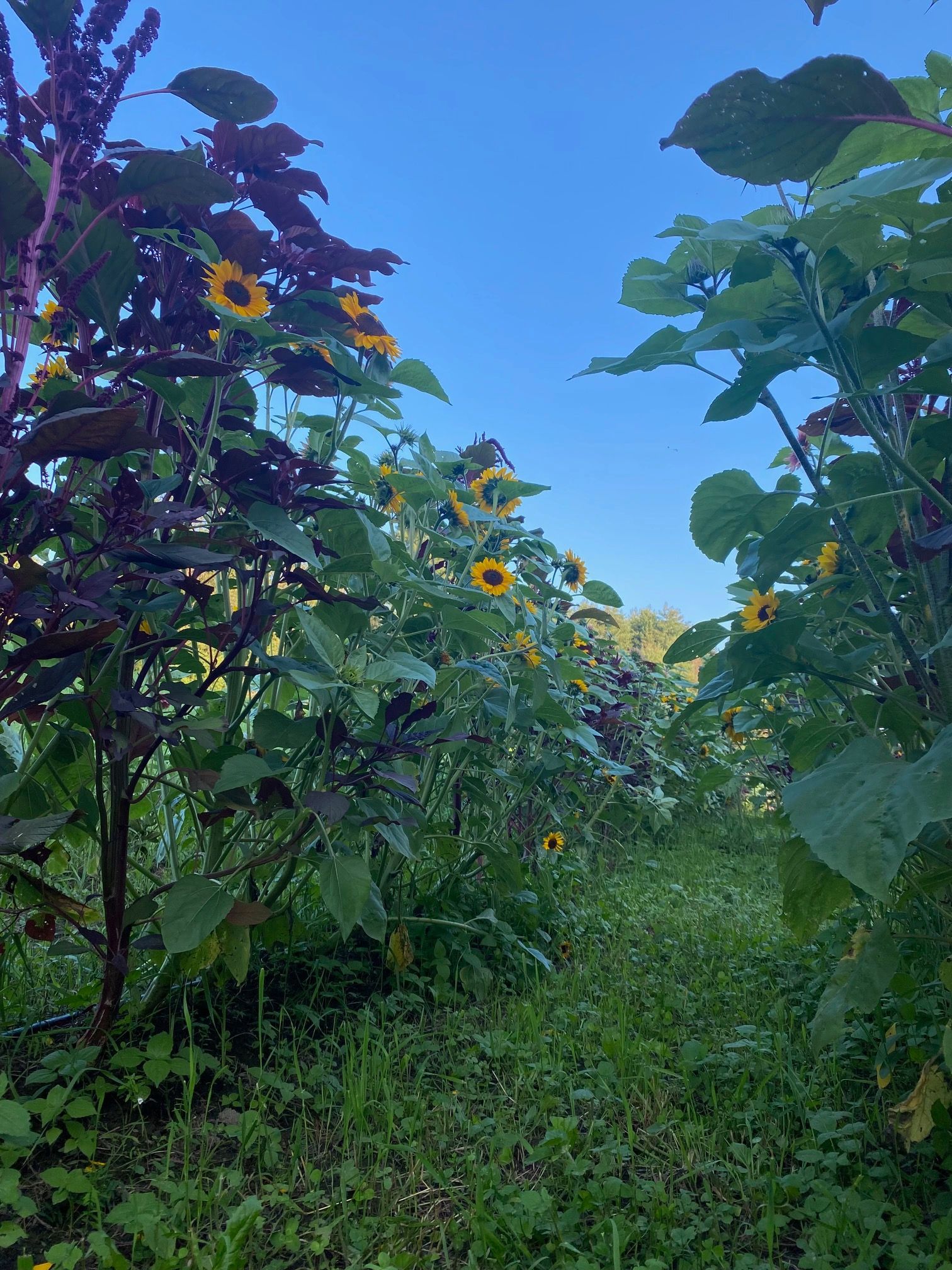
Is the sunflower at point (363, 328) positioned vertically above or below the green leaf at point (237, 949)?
above

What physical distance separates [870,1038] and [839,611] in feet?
2.74

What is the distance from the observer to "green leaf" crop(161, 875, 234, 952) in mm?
1264

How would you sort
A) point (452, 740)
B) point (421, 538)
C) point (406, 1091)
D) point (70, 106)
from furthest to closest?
1. point (421, 538)
2. point (452, 740)
3. point (406, 1091)
4. point (70, 106)

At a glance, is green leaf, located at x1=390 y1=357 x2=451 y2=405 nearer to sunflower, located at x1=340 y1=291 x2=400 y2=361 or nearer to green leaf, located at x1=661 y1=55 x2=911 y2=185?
sunflower, located at x1=340 y1=291 x2=400 y2=361

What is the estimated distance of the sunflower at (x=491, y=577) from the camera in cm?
207

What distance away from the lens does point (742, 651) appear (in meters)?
1.38

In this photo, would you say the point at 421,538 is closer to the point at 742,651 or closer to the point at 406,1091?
the point at 742,651

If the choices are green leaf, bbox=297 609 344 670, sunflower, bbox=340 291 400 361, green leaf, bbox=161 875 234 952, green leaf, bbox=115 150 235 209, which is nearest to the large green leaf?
green leaf, bbox=115 150 235 209

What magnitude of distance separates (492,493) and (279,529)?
4.08ft

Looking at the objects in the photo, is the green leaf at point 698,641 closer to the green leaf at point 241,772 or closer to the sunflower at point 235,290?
the green leaf at point 241,772

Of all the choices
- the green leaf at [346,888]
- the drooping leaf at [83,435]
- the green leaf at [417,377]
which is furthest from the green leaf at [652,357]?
the green leaf at [346,888]

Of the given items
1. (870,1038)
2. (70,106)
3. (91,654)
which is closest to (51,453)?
(91,654)

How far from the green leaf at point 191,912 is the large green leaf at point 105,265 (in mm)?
965

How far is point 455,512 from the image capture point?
2141mm
